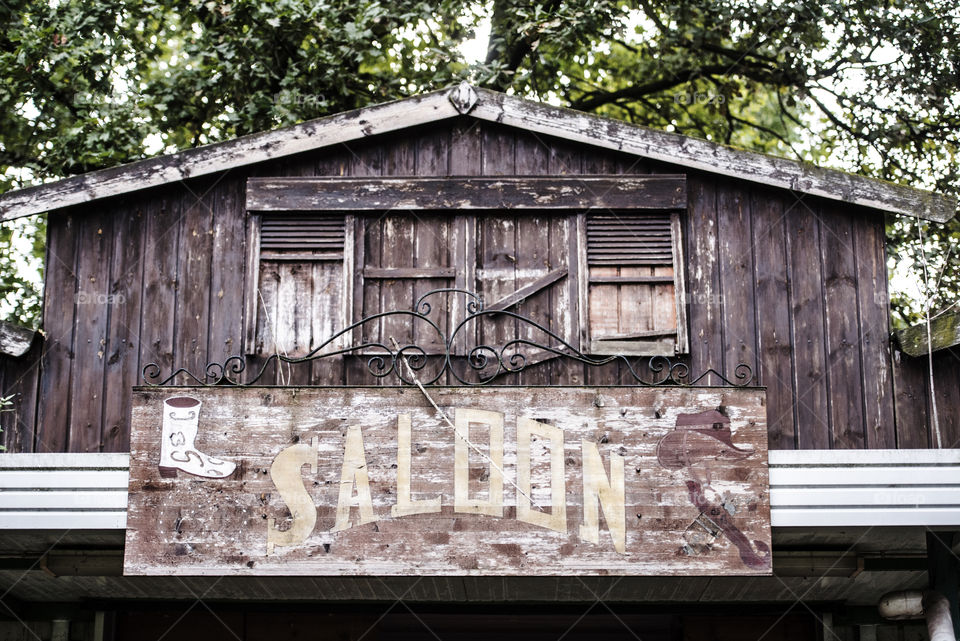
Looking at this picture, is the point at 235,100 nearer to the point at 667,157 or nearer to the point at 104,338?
the point at 104,338

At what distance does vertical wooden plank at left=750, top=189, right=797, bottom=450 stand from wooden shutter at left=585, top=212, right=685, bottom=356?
627 mm

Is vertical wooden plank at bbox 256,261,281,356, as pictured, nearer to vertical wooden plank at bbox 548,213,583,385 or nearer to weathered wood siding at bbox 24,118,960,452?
weathered wood siding at bbox 24,118,960,452

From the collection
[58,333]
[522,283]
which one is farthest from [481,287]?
[58,333]

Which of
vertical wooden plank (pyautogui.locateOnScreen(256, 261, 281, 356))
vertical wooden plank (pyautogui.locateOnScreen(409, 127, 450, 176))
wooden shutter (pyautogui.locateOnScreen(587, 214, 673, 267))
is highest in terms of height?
vertical wooden plank (pyautogui.locateOnScreen(409, 127, 450, 176))

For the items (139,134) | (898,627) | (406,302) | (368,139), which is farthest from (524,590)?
(139,134)

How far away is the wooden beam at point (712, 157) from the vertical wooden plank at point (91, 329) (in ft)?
10.5

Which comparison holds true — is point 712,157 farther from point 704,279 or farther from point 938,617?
point 938,617

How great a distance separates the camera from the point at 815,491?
7.19 meters

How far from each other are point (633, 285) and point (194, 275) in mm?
3505

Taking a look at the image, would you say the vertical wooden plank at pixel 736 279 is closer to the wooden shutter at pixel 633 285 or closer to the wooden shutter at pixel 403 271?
the wooden shutter at pixel 633 285

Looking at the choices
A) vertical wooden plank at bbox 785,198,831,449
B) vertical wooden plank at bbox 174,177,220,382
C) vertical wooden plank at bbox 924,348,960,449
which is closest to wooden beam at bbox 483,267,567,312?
vertical wooden plank at bbox 785,198,831,449

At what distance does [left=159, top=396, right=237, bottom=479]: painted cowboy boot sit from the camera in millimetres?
7309

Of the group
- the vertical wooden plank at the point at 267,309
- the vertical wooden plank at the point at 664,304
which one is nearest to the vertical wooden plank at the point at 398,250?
the vertical wooden plank at the point at 267,309

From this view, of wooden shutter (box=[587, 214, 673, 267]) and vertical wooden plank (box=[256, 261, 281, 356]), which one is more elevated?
wooden shutter (box=[587, 214, 673, 267])
